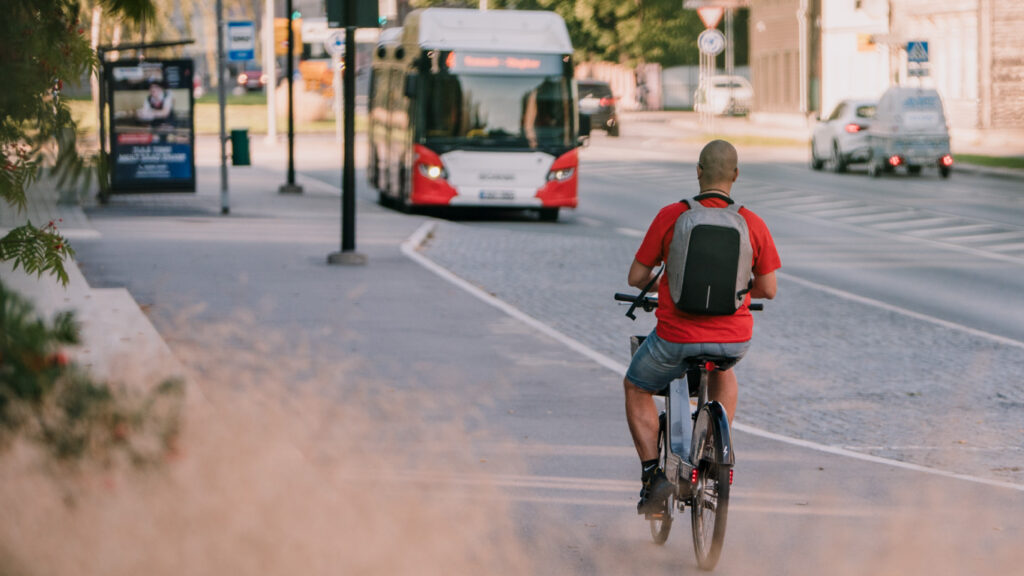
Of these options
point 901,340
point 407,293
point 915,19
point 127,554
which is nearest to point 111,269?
point 407,293

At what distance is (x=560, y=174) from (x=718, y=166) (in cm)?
1810

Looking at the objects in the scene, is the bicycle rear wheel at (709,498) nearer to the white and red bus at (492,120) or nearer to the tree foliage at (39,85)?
the tree foliage at (39,85)

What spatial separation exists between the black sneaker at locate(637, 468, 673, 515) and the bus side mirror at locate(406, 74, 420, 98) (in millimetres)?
17925

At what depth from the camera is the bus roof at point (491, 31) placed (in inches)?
950

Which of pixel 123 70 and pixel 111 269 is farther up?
pixel 123 70

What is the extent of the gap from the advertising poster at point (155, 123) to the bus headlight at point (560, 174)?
526 centimetres

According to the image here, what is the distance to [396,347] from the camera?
37.9 feet

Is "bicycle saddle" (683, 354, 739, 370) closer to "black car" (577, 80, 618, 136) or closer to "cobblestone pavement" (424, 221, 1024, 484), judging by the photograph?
"cobblestone pavement" (424, 221, 1024, 484)

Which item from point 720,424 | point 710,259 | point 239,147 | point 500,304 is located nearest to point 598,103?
point 239,147

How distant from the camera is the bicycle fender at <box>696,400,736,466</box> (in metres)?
5.55

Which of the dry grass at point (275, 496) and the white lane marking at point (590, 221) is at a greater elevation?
the white lane marking at point (590, 221)

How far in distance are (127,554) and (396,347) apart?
7.72 metres

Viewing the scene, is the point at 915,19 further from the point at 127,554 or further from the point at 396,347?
the point at 127,554

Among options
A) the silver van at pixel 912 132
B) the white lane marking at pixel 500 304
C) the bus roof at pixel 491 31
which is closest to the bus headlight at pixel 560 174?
the bus roof at pixel 491 31
